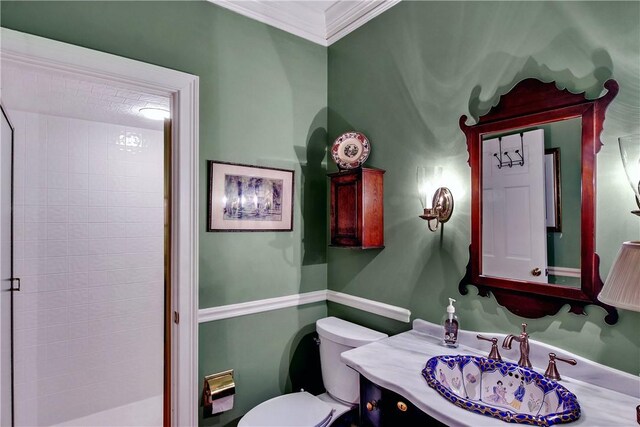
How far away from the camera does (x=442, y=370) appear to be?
130 cm

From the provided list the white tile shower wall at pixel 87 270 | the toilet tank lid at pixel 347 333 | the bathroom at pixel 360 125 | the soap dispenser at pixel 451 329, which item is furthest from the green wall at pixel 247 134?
the white tile shower wall at pixel 87 270

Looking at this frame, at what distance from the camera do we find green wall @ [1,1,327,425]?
5.43 ft

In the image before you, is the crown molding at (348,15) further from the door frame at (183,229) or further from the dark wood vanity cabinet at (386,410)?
the dark wood vanity cabinet at (386,410)

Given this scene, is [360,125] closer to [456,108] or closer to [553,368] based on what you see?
[456,108]

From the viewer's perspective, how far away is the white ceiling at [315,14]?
1965 millimetres

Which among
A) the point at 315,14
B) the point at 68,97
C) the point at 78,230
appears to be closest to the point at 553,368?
the point at 315,14

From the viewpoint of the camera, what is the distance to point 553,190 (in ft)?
4.16

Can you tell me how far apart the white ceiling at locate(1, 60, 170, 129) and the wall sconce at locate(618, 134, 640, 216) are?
204 cm

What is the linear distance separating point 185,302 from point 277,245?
632 mm

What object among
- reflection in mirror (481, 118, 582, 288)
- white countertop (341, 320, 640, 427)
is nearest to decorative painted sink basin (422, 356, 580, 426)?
white countertop (341, 320, 640, 427)

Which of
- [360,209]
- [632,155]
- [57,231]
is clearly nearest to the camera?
[632,155]

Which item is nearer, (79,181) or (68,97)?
(68,97)

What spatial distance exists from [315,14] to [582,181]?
1843 millimetres

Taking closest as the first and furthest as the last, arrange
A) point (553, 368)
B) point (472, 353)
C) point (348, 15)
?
point (553, 368) < point (472, 353) < point (348, 15)
